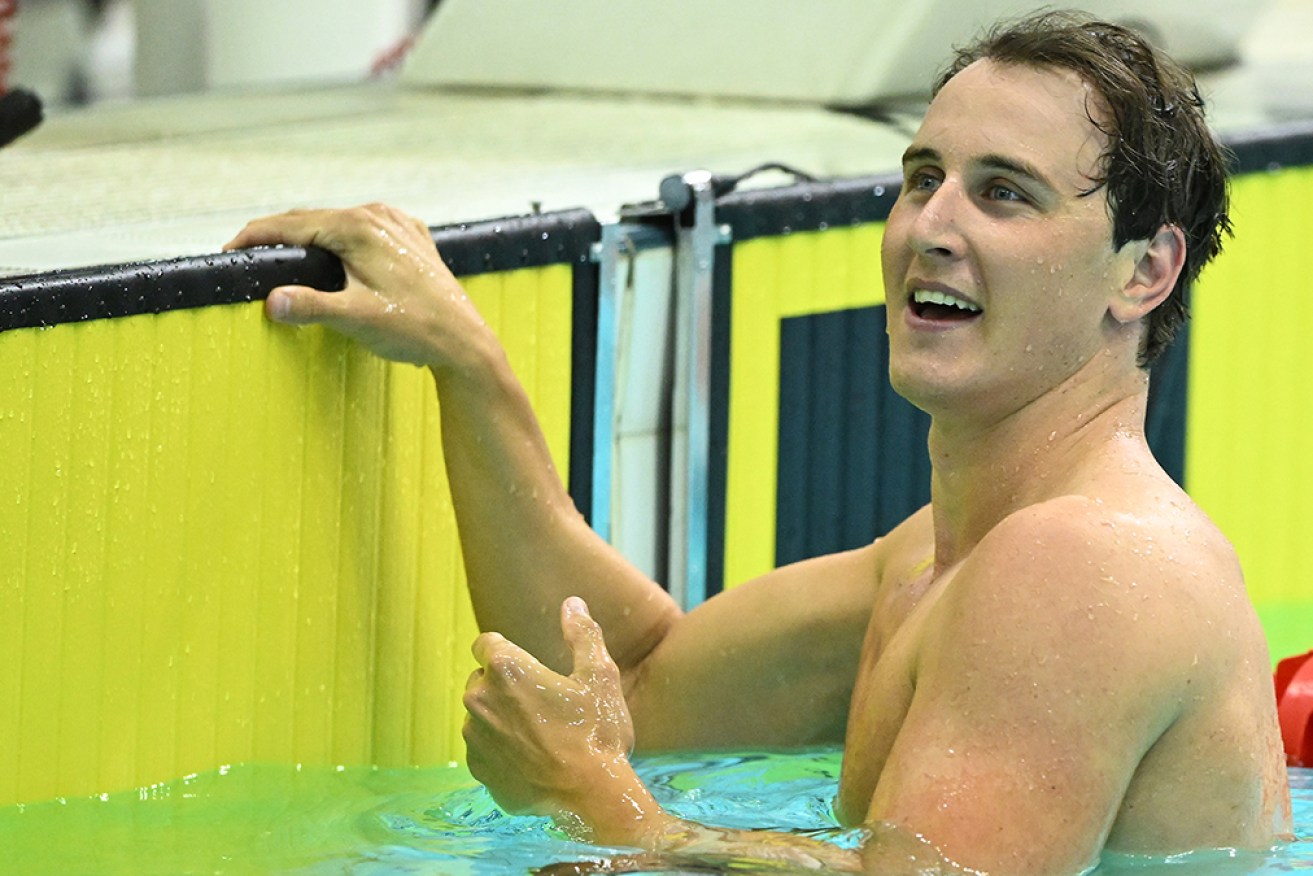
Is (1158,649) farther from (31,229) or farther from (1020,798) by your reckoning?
(31,229)

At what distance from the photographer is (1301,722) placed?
240 cm

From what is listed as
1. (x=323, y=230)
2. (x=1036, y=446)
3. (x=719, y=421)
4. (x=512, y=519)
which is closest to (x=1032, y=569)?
(x=1036, y=446)

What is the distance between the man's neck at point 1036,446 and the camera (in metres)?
1.81

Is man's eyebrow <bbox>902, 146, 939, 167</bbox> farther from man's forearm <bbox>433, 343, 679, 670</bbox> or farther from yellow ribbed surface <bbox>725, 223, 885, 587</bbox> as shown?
yellow ribbed surface <bbox>725, 223, 885, 587</bbox>

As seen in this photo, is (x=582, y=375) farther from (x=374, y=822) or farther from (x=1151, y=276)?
(x=1151, y=276)

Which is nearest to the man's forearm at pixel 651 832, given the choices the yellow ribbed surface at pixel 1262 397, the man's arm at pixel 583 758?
the man's arm at pixel 583 758

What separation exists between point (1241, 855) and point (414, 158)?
6.04 ft

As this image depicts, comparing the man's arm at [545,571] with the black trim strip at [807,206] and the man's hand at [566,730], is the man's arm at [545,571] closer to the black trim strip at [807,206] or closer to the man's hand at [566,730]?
the man's hand at [566,730]

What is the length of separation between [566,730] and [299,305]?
21.9 inches

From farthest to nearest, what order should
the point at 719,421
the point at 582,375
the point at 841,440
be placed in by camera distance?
the point at 841,440 → the point at 719,421 → the point at 582,375

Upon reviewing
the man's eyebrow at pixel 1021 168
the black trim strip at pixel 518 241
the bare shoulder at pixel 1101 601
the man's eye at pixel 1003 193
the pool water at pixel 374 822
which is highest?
the man's eyebrow at pixel 1021 168

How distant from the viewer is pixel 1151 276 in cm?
181

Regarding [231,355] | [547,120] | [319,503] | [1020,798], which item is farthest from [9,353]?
[547,120]

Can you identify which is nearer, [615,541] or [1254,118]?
[615,541]
